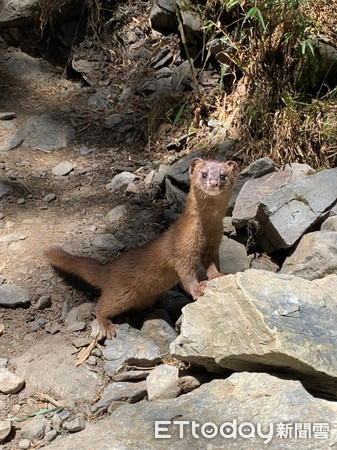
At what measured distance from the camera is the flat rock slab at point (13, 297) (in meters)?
3.61

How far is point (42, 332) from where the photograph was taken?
138 inches

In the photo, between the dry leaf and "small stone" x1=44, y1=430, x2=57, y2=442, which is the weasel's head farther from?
"small stone" x1=44, y1=430, x2=57, y2=442

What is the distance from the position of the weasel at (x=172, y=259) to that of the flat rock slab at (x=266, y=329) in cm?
49

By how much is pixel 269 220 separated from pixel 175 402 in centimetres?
155

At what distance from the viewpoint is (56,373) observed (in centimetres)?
322

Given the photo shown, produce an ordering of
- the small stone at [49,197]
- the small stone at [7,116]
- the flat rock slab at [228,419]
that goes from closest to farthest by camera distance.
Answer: the flat rock slab at [228,419] → the small stone at [49,197] → the small stone at [7,116]

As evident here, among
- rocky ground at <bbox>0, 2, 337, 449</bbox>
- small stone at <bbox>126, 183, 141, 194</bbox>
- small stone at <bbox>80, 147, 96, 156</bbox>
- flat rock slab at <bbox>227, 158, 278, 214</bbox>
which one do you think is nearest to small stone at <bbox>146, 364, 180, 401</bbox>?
rocky ground at <bbox>0, 2, 337, 449</bbox>

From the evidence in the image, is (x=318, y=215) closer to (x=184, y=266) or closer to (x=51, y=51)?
(x=184, y=266)

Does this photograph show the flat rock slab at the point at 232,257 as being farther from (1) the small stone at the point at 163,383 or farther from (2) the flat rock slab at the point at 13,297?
(2) the flat rock slab at the point at 13,297

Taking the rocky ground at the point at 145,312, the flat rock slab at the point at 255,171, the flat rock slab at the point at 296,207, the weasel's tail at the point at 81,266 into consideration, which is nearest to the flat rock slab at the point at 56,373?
the rocky ground at the point at 145,312

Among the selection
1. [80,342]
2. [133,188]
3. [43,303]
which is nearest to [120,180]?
[133,188]

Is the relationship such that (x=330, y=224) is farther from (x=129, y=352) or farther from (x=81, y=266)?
(x=81, y=266)

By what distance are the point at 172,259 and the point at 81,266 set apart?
64cm

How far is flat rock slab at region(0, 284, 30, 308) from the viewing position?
3610mm
